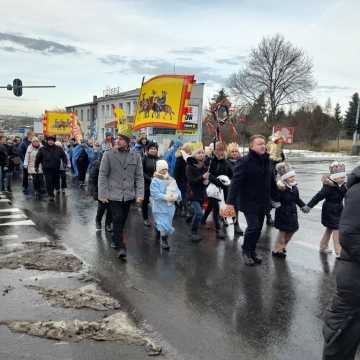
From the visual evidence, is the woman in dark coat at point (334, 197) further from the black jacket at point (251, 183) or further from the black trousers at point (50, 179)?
the black trousers at point (50, 179)

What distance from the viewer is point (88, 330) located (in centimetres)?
406

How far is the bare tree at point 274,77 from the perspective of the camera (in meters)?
57.3

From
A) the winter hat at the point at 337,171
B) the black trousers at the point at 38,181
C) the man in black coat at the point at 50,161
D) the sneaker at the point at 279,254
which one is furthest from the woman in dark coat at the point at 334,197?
the black trousers at the point at 38,181

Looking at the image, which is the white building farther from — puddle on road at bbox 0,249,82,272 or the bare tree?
puddle on road at bbox 0,249,82,272

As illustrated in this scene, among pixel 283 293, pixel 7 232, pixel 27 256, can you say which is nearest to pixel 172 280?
pixel 283 293

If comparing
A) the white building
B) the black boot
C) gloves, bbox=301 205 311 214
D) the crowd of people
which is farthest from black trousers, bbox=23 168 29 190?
the white building

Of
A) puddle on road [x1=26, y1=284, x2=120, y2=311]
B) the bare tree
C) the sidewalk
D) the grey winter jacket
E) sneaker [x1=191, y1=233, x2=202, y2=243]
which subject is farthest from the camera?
the bare tree

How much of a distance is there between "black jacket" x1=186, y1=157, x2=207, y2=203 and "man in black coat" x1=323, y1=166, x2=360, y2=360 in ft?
14.9

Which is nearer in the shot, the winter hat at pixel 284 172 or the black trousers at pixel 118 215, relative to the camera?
the black trousers at pixel 118 215

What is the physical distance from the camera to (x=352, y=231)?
118 inches

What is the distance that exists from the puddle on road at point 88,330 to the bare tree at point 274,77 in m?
54.8

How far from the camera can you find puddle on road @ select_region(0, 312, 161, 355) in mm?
3904

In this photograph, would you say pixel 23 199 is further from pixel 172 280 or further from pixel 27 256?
pixel 172 280

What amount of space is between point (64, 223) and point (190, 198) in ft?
9.79
